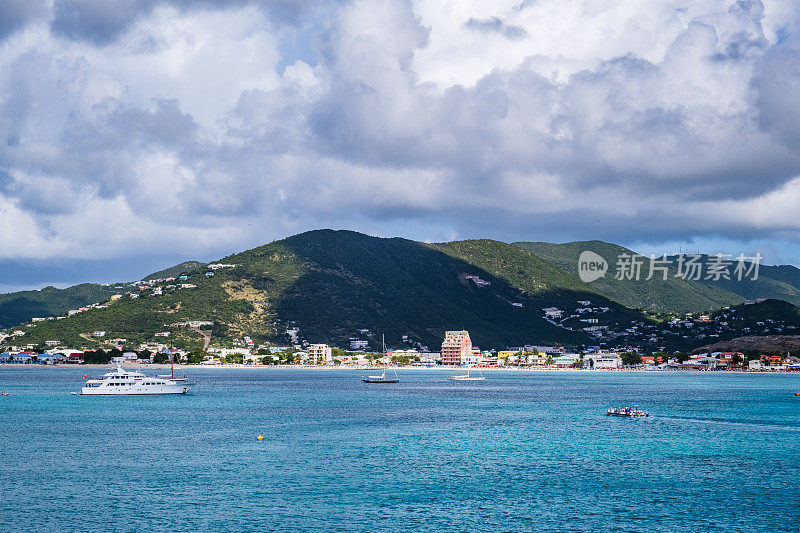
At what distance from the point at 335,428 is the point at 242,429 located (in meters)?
10.1

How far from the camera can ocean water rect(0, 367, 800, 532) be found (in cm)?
4969

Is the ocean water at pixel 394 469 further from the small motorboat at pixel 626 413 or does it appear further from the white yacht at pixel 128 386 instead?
the white yacht at pixel 128 386

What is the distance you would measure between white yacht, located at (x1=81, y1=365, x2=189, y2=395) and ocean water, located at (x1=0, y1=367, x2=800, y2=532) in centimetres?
2594

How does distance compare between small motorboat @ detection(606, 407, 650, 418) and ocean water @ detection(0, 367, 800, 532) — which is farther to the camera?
small motorboat @ detection(606, 407, 650, 418)

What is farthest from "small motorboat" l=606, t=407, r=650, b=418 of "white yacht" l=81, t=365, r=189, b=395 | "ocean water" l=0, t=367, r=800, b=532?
"white yacht" l=81, t=365, r=189, b=395

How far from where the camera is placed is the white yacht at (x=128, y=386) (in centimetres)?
14700

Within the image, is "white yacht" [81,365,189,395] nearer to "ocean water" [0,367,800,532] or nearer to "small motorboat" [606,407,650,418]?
"ocean water" [0,367,800,532]

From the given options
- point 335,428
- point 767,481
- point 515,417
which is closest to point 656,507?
point 767,481

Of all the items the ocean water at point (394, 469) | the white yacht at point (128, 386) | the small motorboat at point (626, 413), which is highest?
the white yacht at point (128, 386)

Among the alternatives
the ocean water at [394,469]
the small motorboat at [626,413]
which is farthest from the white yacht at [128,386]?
the small motorboat at [626,413]

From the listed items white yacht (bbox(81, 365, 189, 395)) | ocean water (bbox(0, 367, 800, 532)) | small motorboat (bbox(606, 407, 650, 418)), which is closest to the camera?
ocean water (bbox(0, 367, 800, 532))

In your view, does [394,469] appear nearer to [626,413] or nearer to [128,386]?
[626,413]

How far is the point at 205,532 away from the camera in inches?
1810

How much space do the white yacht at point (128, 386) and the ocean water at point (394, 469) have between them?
2594 centimetres
